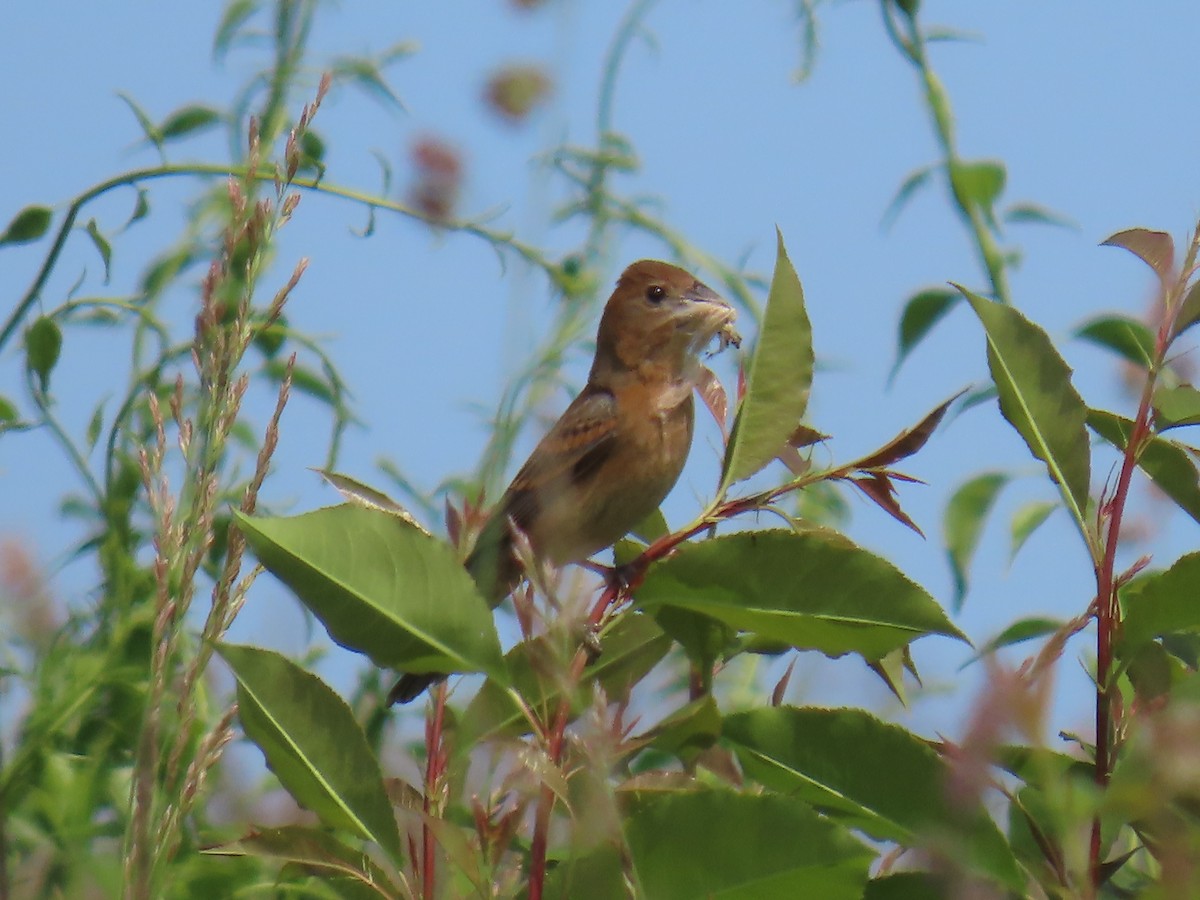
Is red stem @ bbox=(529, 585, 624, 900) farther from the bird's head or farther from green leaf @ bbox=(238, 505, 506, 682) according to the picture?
the bird's head

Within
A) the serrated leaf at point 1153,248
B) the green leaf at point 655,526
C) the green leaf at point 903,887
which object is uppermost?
the serrated leaf at point 1153,248

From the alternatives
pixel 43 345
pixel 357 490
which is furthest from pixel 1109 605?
pixel 43 345

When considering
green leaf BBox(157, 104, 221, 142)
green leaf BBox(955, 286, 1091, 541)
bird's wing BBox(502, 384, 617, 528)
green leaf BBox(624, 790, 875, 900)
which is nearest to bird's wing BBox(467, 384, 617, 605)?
bird's wing BBox(502, 384, 617, 528)

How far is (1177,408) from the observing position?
1.75 m

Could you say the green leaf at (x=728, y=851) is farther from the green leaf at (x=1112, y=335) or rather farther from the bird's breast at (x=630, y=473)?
the bird's breast at (x=630, y=473)

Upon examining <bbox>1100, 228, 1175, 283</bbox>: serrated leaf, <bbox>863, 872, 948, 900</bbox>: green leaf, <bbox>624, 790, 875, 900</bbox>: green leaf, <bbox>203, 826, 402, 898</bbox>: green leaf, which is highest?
<bbox>1100, 228, 1175, 283</bbox>: serrated leaf

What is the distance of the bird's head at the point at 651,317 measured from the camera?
505 cm

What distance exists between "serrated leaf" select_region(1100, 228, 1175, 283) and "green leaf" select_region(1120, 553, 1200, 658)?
1.02 ft

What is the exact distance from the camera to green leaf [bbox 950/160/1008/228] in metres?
3.26

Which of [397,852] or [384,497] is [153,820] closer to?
[397,852]

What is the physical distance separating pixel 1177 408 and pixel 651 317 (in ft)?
11.3

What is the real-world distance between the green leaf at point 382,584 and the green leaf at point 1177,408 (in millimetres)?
754

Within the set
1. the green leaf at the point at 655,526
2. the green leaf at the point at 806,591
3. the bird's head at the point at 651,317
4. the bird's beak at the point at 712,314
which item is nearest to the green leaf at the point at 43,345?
the bird's beak at the point at 712,314

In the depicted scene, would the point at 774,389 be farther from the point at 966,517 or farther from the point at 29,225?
the point at 29,225
